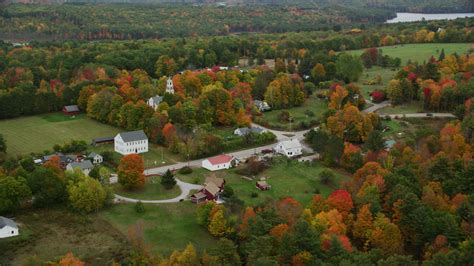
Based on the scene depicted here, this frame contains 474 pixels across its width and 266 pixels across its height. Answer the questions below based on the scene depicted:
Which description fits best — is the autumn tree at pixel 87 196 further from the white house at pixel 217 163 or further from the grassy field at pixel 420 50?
the grassy field at pixel 420 50

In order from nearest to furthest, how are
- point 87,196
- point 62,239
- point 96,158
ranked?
point 62,239 < point 87,196 < point 96,158

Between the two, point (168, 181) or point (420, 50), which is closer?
point (168, 181)

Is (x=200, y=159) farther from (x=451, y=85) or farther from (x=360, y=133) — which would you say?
(x=451, y=85)

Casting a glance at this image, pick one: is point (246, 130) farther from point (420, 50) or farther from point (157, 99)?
point (420, 50)

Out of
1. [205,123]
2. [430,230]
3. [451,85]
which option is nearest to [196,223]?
[430,230]

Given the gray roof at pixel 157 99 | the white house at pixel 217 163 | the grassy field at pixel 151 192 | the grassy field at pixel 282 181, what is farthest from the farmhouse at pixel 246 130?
the grassy field at pixel 151 192

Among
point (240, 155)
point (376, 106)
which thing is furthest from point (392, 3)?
point (240, 155)
